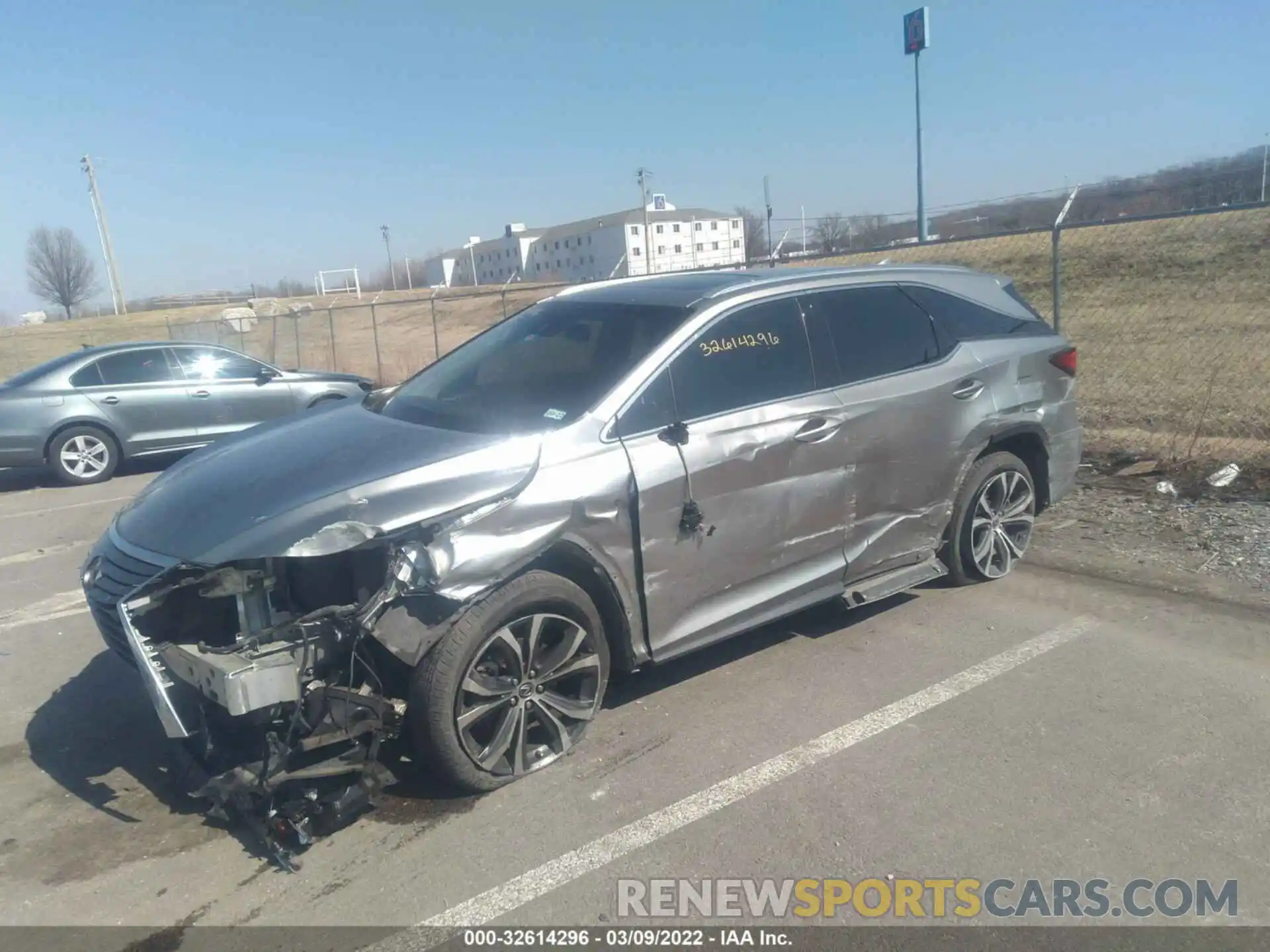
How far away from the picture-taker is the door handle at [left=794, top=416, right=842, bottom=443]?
175 inches

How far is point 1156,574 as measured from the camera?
5715 millimetres

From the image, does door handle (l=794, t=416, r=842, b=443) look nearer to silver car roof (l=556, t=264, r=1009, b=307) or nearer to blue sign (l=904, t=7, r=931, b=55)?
silver car roof (l=556, t=264, r=1009, b=307)

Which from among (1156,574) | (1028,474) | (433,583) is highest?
(433,583)

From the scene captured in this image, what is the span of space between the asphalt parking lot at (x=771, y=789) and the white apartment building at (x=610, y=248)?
10.4 m

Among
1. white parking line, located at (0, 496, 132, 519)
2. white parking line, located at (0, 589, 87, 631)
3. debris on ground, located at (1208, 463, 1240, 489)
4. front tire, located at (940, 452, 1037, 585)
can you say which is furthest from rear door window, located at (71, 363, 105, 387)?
debris on ground, located at (1208, 463, 1240, 489)

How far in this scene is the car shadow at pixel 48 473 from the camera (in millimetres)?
10367

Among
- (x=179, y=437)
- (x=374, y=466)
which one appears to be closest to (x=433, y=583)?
(x=374, y=466)

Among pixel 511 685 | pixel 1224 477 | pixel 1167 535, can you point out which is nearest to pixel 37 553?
pixel 511 685

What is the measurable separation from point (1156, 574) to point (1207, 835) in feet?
9.41

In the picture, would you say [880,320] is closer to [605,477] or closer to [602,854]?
[605,477]

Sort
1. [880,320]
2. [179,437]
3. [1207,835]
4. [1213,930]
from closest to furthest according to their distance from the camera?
[1213,930] → [1207,835] → [880,320] → [179,437]

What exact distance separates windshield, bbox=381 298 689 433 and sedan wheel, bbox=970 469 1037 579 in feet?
7.86

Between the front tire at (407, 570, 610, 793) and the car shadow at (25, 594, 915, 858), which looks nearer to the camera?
the front tire at (407, 570, 610, 793)

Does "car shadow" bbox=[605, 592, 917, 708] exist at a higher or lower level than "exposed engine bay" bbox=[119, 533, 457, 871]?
lower
